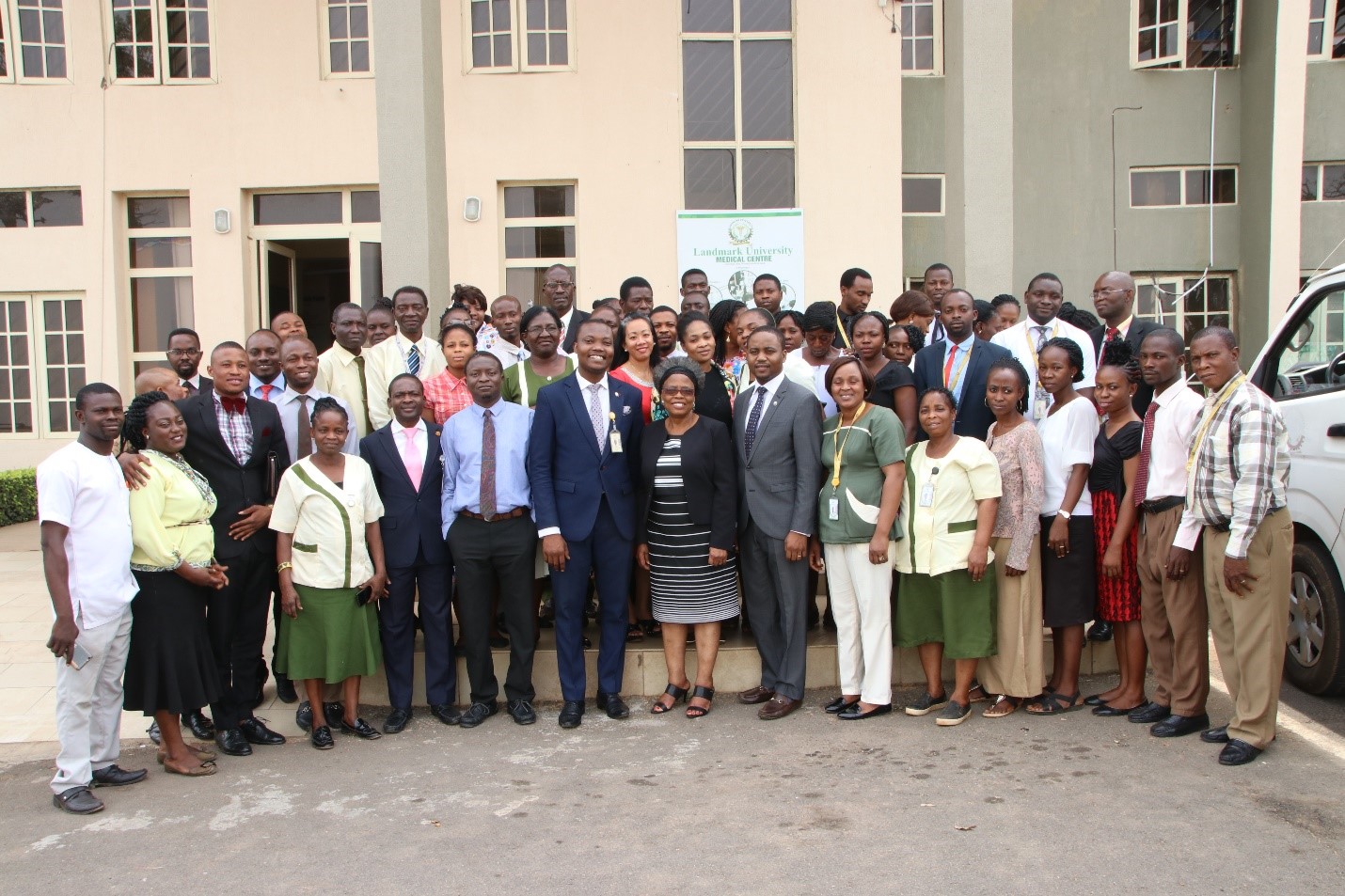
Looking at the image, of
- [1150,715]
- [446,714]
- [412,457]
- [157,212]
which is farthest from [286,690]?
[157,212]

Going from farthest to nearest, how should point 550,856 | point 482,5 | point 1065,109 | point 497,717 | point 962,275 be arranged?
1. point 1065,109
2. point 482,5
3. point 962,275
4. point 497,717
5. point 550,856

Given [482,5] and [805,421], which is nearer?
[805,421]

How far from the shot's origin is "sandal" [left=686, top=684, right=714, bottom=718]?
17.7 ft

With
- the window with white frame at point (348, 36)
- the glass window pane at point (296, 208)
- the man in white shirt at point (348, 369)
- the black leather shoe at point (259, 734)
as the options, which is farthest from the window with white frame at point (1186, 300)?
the black leather shoe at point (259, 734)

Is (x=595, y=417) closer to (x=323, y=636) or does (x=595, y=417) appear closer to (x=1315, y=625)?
(x=323, y=636)

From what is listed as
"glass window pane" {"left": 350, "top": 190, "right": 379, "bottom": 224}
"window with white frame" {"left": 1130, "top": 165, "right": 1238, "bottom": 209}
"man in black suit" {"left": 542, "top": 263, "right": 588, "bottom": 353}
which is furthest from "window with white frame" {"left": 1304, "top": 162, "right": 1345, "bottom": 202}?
"glass window pane" {"left": 350, "top": 190, "right": 379, "bottom": 224}

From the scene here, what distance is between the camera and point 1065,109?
44.0 ft

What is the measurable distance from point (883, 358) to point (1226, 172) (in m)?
10.4

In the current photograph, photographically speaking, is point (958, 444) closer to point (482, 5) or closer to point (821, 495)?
point (821, 495)

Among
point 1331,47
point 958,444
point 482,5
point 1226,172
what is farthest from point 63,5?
point 1331,47

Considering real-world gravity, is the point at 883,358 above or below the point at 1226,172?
below

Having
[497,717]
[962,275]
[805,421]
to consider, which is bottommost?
[497,717]

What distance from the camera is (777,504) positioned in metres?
5.31

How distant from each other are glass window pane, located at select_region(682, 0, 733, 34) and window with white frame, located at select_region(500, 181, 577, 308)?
224 centimetres
